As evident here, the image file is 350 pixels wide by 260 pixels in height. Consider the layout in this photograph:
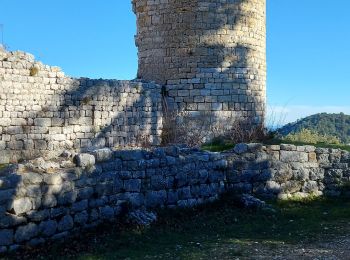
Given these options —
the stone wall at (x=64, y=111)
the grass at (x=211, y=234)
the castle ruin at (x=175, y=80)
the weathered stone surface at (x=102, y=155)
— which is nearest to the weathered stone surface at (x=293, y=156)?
the grass at (x=211, y=234)

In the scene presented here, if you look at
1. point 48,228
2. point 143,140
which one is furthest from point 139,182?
point 143,140

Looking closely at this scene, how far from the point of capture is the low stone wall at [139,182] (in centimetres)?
691

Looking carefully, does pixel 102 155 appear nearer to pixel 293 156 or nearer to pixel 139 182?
pixel 139 182

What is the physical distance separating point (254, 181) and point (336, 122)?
41.5 meters

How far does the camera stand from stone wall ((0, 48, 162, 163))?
13.8 m

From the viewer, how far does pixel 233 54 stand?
16562 mm

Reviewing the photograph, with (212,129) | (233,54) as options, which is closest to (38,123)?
(212,129)

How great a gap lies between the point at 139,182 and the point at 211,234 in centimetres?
140

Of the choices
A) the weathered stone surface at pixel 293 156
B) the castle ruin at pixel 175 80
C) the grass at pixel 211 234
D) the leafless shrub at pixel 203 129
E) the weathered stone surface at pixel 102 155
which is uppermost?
the castle ruin at pixel 175 80

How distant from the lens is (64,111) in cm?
Answer: 1481

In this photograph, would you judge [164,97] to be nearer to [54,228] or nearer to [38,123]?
[38,123]

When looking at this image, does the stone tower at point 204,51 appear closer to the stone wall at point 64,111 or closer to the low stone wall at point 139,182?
the stone wall at point 64,111

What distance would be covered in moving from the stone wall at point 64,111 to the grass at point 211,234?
239 inches

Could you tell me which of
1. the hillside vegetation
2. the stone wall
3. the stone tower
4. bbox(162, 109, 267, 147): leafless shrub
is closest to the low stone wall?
bbox(162, 109, 267, 147): leafless shrub
